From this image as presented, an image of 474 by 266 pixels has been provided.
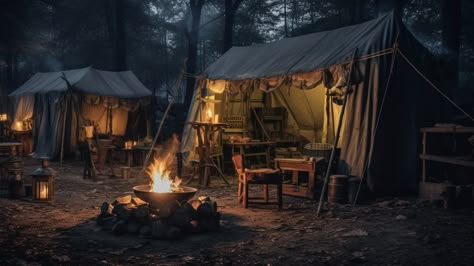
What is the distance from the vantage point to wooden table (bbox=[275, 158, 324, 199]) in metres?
8.95

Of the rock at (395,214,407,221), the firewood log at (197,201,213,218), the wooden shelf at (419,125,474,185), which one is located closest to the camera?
the firewood log at (197,201,213,218)

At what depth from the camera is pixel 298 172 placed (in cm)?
965

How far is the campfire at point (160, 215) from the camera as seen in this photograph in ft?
20.1

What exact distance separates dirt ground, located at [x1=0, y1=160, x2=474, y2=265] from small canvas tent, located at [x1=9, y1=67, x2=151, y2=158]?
26.4ft

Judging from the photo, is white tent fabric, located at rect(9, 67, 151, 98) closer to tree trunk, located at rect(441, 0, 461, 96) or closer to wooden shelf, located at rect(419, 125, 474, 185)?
tree trunk, located at rect(441, 0, 461, 96)

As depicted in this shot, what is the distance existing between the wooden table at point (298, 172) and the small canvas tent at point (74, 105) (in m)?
8.94

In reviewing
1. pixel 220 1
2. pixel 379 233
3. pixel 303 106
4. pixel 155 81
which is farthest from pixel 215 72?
pixel 155 81

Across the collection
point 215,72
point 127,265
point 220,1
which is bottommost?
point 127,265

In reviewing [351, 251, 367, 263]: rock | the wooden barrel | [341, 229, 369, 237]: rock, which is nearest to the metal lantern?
the wooden barrel

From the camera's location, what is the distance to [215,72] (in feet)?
44.5

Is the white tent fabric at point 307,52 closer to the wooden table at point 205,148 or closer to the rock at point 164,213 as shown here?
the wooden table at point 205,148

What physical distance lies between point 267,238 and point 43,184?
4572 millimetres

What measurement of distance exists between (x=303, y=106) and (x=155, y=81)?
846 inches

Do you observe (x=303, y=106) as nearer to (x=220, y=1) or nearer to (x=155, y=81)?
(x=220, y=1)
